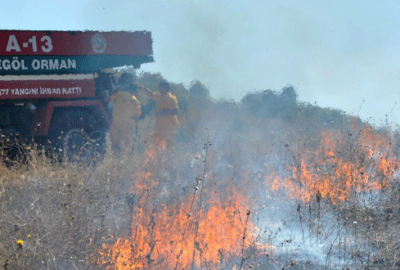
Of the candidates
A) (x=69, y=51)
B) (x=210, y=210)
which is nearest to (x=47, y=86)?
(x=69, y=51)

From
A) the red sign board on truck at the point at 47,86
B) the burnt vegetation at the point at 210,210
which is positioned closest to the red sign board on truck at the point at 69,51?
the red sign board on truck at the point at 47,86

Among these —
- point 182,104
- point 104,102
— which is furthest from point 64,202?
point 182,104

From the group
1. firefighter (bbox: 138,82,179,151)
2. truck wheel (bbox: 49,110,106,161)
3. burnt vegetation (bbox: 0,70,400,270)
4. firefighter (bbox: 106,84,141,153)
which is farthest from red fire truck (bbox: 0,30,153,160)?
firefighter (bbox: 138,82,179,151)

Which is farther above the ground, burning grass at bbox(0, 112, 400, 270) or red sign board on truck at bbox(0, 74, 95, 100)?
red sign board on truck at bbox(0, 74, 95, 100)

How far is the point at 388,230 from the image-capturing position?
4.99 metres

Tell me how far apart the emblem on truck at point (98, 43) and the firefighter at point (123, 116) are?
1017 millimetres

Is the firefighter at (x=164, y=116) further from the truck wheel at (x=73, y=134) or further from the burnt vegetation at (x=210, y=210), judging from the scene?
the truck wheel at (x=73, y=134)

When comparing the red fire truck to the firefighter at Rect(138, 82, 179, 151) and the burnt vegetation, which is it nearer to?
the burnt vegetation

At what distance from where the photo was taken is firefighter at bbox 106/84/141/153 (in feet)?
29.9

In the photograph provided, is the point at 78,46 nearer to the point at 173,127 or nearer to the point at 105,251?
the point at 173,127

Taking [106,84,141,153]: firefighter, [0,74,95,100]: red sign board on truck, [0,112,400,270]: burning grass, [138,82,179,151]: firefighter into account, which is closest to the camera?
[0,112,400,270]: burning grass

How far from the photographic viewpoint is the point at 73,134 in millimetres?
8352

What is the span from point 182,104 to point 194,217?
9.75m

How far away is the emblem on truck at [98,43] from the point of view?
854 cm
